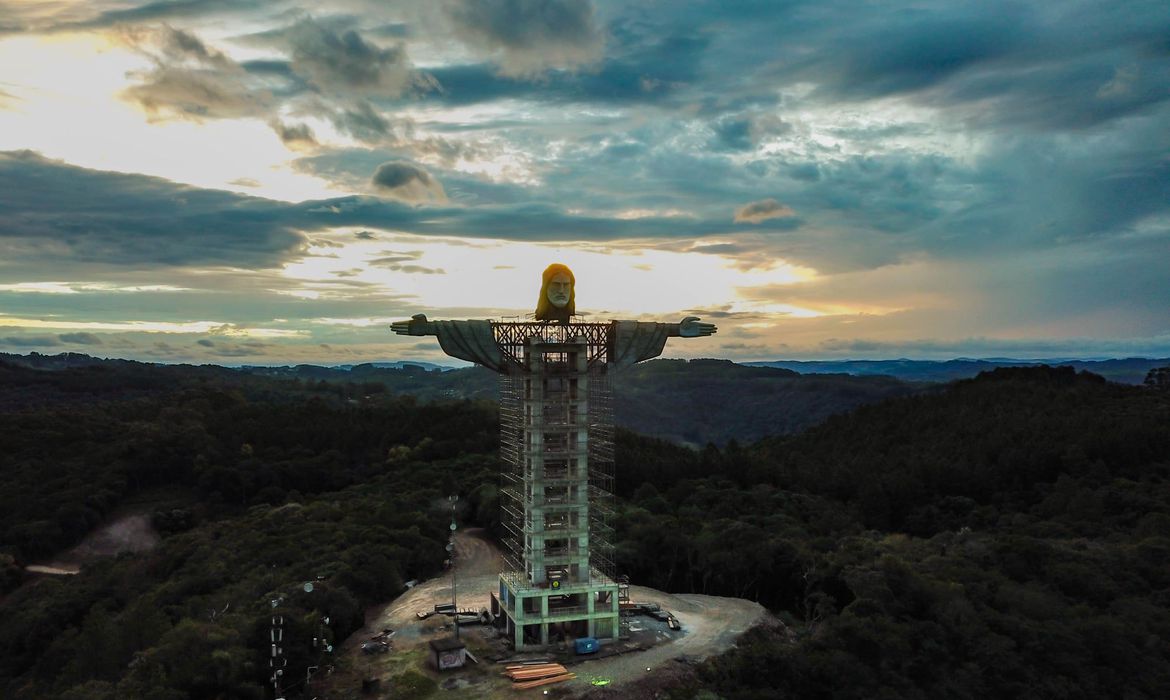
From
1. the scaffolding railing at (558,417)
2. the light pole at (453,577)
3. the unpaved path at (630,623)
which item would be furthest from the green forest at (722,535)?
the scaffolding railing at (558,417)

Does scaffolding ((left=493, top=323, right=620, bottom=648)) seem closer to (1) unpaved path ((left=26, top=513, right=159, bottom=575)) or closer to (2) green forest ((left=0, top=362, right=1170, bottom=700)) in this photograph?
(2) green forest ((left=0, top=362, right=1170, bottom=700))

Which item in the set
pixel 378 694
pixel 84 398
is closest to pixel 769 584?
pixel 378 694

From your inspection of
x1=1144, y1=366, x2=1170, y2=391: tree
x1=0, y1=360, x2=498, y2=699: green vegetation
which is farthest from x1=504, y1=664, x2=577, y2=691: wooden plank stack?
x1=1144, y1=366, x2=1170, y2=391: tree

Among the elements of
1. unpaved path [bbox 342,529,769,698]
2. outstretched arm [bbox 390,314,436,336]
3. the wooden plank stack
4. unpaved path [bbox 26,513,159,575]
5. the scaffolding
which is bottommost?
unpaved path [bbox 26,513,159,575]

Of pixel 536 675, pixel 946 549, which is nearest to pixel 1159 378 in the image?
pixel 946 549

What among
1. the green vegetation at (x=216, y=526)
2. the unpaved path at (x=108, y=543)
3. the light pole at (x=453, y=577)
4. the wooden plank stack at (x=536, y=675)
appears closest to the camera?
the wooden plank stack at (x=536, y=675)

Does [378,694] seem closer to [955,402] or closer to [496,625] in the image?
[496,625]

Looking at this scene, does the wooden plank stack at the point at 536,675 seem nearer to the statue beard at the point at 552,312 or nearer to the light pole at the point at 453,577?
the light pole at the point at 453,577
